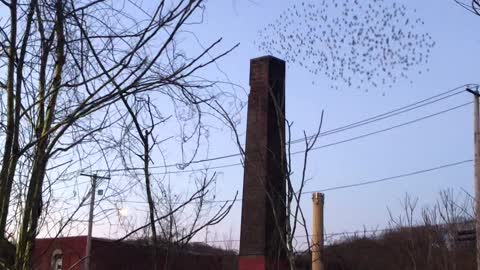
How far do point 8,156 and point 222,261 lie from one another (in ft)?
120

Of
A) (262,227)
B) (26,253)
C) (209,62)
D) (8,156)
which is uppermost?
(262,227)

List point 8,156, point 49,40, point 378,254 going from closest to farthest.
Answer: point 8,156 < point 49,40 < point 378,254

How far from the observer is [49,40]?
2611mm

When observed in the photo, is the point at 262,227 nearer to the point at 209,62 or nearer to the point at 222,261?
the point at 222,261

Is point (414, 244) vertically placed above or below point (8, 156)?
above

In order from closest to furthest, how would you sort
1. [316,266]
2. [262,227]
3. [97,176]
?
[97,176] < [316,266] < [262,227]

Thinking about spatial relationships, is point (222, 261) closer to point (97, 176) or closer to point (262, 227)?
point (262, 227)

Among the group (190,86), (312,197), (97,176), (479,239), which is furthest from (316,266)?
(479,239)

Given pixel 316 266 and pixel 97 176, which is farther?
pixel 316 266

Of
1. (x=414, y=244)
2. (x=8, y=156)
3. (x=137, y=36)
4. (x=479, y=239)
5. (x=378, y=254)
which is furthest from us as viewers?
(x=378, y=254)

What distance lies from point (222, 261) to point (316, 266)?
31.8 m

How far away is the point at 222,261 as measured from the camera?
3825 centimetres

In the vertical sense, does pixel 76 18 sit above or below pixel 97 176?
above

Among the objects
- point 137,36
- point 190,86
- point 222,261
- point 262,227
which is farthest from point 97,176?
point 222,261
